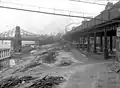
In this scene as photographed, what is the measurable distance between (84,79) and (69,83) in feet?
5.75

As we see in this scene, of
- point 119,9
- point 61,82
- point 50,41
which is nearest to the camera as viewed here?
point 61,82

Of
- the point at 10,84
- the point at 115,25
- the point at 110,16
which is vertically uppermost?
the point at 110,16

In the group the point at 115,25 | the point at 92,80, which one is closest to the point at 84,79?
the point at 92,80

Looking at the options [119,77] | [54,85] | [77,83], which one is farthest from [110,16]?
[54,85]

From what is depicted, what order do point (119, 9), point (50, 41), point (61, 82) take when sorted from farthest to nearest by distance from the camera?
point (50, 41)
point (119, 9)
point (61, 82)

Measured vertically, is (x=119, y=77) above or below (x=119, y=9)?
below

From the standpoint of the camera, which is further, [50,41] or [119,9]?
[50,41]

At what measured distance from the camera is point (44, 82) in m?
12.0

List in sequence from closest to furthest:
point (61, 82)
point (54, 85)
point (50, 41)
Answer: point (54, 85)
point (61, 82)
point (50, 41)

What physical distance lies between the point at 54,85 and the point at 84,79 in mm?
3076

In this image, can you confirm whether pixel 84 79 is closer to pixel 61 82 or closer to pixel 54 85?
pixel 61 82

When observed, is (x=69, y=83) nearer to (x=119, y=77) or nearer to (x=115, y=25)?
(x=119, y=77)

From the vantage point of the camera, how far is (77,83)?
1177cm

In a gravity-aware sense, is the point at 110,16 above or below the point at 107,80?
above
